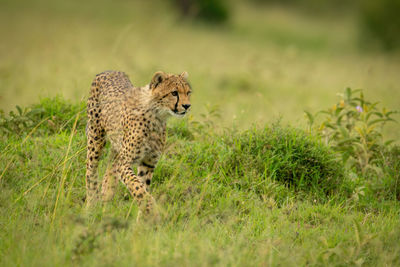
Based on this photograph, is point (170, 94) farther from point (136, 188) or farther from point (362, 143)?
point (362, 143)

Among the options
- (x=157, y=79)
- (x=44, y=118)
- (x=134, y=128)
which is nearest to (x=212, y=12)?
(x=44, y=118)

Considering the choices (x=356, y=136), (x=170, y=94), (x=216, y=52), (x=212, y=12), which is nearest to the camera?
(x=170, y=94)

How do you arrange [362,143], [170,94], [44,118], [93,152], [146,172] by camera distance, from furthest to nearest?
1. [44,118]
2. [362,143]
3. [93,152]
4. [146,172]
5. [170,94]

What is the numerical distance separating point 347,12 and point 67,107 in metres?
30.7

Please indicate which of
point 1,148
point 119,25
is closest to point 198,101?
point 1,148

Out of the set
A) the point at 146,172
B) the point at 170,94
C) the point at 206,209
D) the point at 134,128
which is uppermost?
the point at 170,94

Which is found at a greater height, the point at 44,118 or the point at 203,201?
the point at 44,118

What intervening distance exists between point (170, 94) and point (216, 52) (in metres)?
12.1

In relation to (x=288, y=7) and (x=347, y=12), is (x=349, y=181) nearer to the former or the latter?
(x=288, y=7)

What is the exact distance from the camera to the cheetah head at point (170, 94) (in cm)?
367

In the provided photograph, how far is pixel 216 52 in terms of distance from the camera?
51.1 ft

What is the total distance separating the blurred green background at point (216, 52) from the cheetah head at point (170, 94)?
0.62 metres

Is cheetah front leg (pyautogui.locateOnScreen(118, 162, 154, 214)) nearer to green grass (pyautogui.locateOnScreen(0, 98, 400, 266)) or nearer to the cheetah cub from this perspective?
the cheetah cub

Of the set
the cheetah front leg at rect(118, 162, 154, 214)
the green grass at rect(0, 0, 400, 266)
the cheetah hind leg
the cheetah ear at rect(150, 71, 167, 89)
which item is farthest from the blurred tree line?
the cheetah front leg at rect(118, 162, 154, 214)
